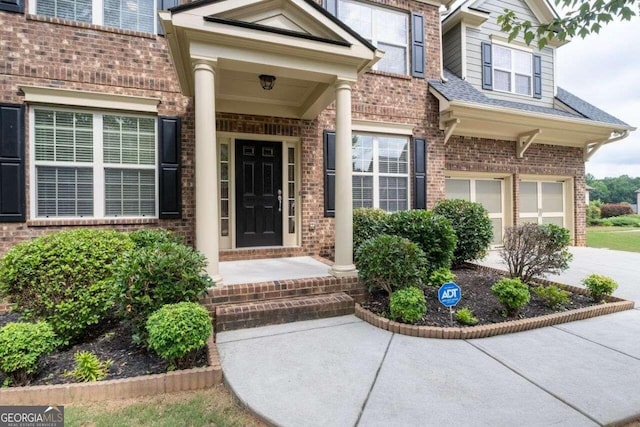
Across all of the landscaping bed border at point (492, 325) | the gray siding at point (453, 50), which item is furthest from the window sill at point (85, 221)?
the gray siding at point (453, 50)

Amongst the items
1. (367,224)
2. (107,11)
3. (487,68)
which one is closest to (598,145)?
(487,68)

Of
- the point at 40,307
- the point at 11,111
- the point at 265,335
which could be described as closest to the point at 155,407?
the point at 265,335

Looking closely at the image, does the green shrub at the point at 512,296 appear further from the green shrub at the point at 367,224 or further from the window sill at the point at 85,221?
the window sill at the point at 85,221

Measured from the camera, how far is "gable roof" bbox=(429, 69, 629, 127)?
7148 mm

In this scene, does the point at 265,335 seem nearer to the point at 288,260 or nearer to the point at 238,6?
the point at 288,260

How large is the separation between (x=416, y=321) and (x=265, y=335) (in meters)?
1.65

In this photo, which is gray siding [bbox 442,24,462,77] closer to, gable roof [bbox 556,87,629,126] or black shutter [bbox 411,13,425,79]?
black shutter [bbox 411,13,425,79]

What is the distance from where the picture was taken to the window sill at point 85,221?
4.94m

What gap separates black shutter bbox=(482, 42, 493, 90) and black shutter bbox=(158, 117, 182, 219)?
7279mm

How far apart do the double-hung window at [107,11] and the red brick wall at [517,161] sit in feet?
21.6

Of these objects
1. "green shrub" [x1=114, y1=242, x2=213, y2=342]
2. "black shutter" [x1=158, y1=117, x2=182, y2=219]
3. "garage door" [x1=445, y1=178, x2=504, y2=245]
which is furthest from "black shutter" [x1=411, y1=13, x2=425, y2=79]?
"green shrub" [x1=114, y1=242, x2=213, y2=342]

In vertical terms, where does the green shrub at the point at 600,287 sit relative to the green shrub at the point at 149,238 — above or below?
below

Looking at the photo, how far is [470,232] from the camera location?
621cm

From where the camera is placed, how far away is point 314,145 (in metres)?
6.50
